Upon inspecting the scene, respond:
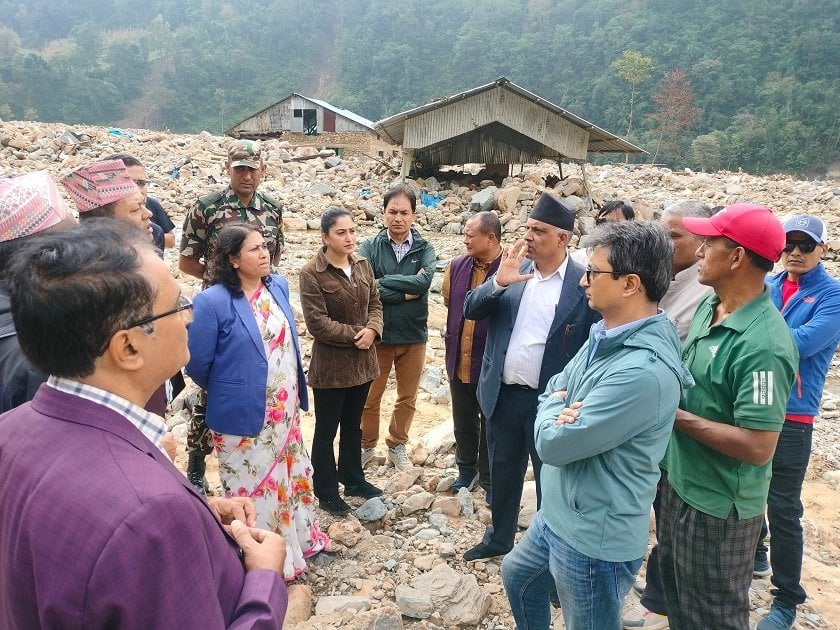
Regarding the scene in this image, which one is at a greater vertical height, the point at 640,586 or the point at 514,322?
the point at 514,322

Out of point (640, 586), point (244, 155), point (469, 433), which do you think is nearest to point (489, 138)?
point (244, 155)

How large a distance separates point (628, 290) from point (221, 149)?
2094cm

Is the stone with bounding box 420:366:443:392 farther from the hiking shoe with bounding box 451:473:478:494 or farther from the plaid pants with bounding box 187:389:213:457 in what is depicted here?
the plaid pants with bounding box 187:389:213:457

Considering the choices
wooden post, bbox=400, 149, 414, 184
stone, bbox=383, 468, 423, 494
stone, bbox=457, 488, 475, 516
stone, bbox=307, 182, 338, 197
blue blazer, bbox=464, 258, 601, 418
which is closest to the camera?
blue blazer, bbox=464, 258, 601, 418

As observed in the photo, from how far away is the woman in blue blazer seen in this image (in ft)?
9.11

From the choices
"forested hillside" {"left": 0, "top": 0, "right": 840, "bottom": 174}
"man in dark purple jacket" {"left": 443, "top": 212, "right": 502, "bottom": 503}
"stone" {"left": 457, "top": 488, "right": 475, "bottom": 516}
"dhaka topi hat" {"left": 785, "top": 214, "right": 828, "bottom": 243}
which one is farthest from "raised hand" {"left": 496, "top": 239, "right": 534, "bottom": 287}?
"forested hillside" {"left": 0, "top": 0, "right": 840, "bottom": 174}

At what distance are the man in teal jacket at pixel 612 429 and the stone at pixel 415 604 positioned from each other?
994mm

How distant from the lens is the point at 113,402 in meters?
1.13

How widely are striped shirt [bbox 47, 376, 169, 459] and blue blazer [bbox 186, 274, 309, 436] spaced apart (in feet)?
5.28

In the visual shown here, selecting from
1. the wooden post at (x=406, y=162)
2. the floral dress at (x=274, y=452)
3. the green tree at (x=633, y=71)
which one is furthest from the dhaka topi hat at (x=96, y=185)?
the green tree at (x=633, y=71)

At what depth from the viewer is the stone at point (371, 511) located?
3.71m

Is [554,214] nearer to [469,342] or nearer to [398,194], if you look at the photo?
[469,342]

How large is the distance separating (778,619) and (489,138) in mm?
16605

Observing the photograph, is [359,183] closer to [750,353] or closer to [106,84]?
[750,353]
